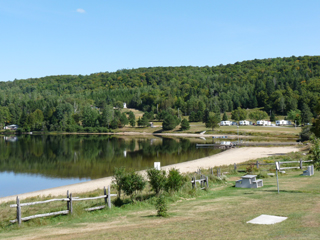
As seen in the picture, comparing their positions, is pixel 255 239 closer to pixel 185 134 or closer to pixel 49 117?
pixel 185 134

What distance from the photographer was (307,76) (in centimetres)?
18975

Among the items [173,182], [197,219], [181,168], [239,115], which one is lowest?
[181,168]

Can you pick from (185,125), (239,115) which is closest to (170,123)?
(185,125)

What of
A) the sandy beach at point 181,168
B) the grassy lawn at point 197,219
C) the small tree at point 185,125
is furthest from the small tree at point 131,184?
the small tree at point 185,125

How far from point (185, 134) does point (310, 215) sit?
98408 millimetres

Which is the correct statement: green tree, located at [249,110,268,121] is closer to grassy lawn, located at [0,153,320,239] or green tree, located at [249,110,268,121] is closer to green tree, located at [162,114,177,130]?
green tree, located at [162,114,177,130]

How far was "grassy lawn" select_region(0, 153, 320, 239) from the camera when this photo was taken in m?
9.53

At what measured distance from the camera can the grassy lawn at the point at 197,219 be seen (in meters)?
9.53

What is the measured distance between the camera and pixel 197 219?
11617 mm

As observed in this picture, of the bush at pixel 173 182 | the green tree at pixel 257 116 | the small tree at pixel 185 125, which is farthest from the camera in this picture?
the green tree at pixel 257 116

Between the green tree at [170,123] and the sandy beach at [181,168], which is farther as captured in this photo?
the green tree at [170,123]

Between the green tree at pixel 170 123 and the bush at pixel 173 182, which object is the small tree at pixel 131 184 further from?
the green tree at pixel 170 123

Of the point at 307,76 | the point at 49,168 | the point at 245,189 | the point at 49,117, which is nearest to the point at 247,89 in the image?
the point at 307,76

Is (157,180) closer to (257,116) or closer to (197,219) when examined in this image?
(197,219)
